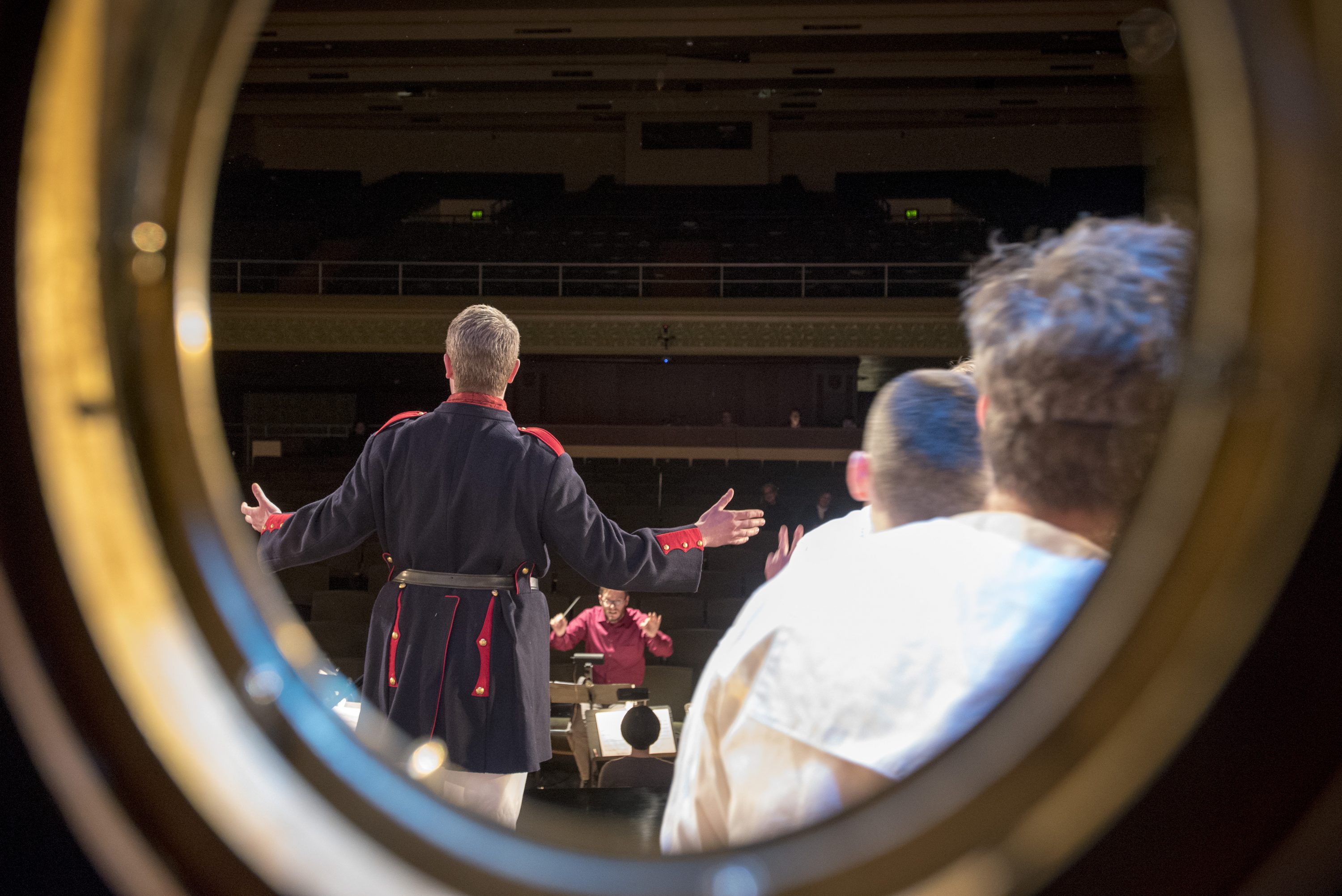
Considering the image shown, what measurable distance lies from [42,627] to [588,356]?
8290 millimetres

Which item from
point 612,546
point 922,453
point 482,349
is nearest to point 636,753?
point 612,546

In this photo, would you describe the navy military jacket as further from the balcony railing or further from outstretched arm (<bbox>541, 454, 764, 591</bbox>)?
the balcony railing

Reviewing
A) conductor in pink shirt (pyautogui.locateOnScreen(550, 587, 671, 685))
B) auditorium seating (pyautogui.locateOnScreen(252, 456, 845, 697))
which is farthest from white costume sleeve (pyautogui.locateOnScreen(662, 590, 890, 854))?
conductor in pink shirt (pyautogui.locateOnScreen(550, 587, 671, 685))

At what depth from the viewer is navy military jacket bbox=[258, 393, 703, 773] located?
1.10 metres

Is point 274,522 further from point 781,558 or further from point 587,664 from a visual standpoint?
point 587,664

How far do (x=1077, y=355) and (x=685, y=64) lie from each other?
856 centimetres

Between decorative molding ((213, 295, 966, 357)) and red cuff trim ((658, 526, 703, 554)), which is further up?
decorative molding ((213, 295, 966, 357))

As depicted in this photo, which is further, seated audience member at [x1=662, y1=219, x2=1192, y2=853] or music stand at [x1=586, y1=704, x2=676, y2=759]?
music stand at [x1=586, y1=704, x2=676, y2=759]

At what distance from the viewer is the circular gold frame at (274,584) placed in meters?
0.32

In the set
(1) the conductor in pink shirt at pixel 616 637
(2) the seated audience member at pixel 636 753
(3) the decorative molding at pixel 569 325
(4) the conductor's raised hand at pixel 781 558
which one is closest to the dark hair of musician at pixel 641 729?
(2) the seated audience member at pixel 636 753

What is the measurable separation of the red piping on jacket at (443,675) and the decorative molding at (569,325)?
624cm

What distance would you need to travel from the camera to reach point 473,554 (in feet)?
3.69

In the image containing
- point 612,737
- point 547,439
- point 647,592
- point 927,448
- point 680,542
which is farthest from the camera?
point 647,592

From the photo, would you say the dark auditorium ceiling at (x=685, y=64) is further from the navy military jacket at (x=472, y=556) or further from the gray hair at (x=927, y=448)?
the gray hair at (x=927, y=448)
